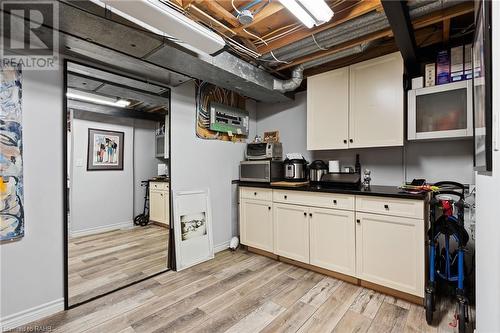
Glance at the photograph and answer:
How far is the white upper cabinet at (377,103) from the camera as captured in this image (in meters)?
2.29

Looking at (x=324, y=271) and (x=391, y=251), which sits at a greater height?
(x=391, y=251)

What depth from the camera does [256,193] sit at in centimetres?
309

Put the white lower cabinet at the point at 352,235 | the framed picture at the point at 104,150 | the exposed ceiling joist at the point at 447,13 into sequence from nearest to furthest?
the exposed ceiling joist at the point at 447,13 < the white lower cabinet at the point at 352,235 < the framed picture at the point at 104,150

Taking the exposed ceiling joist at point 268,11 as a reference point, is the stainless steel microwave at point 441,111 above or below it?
below

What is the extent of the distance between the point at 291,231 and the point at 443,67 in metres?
2.20

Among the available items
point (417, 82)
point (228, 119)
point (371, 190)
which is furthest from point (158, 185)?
point (417, 82)

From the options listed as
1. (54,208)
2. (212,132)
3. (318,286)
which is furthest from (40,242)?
(318,286)


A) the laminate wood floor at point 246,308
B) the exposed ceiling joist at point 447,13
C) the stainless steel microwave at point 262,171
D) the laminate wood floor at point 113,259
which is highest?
the exposed ceiling joist at point 447,13

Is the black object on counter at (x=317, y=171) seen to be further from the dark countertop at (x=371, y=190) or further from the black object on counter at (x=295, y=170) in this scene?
the dark countertop at (x=371, y=190)

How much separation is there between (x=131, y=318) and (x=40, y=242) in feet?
3.05

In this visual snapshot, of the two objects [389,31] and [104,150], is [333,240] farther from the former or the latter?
[104,150]

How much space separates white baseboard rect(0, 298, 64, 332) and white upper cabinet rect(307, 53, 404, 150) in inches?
113

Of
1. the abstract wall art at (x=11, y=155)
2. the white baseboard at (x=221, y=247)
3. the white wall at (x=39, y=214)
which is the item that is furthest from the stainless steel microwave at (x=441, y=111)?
the abstract wall art at (x=11, y=155)

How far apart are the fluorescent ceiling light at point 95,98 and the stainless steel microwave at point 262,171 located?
1.66 m
